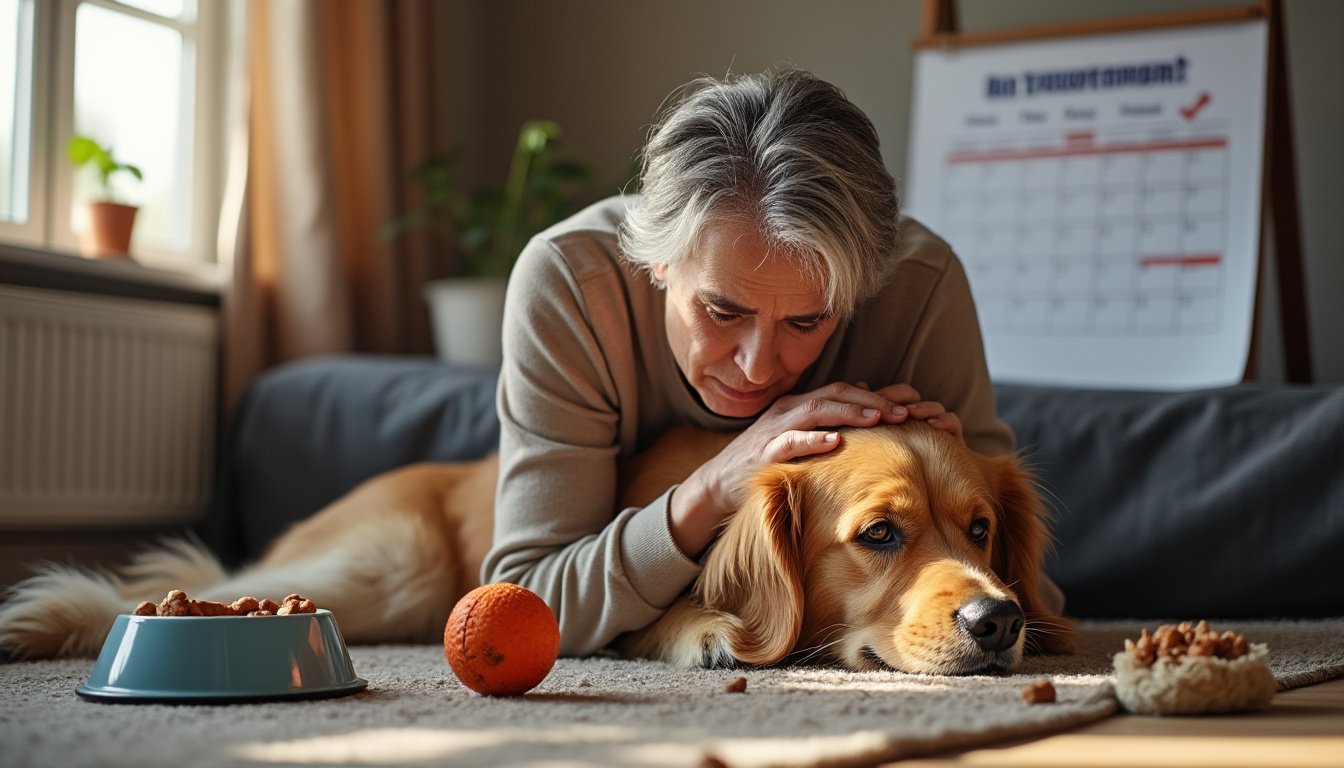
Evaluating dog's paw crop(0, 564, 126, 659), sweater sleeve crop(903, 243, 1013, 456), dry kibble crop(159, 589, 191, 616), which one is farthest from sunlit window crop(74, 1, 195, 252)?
sweater sleeve crop(903, 243, 1013, 456)

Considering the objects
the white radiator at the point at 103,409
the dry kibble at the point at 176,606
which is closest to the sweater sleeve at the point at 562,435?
the dry kibble at the point at 176,606

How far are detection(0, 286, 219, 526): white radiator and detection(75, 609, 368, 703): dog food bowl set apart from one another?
1.75 meters

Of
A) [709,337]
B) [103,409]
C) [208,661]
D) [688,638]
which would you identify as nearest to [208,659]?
[208,661]

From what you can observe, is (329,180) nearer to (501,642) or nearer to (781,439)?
(781,439)

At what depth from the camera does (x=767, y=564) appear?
1859 millimetres

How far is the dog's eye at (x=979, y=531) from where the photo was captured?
6.19 ft

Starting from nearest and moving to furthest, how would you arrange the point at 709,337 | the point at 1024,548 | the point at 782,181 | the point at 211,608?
1. the point at 211,608
2. the point at 782,181
3. the point at 709,337
4. the point at 1024,548

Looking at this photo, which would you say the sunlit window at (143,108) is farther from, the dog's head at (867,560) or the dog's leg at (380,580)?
the dog's head at (867,560)

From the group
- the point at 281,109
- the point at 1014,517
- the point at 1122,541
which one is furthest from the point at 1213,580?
the point at 281,109

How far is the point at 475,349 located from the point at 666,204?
1982 millimetres

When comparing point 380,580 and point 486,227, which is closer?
point 380,580

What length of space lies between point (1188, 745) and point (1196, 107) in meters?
2.49

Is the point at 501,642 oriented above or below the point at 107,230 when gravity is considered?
below

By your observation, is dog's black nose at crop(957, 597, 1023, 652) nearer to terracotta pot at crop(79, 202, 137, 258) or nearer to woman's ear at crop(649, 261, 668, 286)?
woman's ear at crop(649, 261, 668, 286)
